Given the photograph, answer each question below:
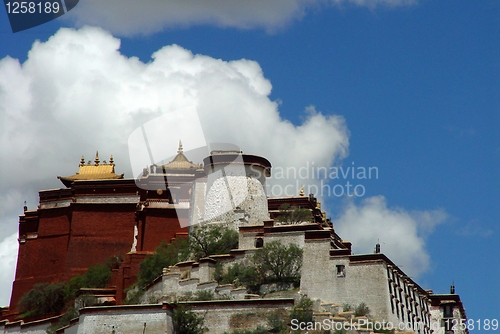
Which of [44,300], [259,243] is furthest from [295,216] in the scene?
[44,300]

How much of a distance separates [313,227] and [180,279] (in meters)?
6.88

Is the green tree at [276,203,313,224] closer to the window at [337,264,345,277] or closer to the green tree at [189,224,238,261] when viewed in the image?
the green tree at [189,224,238,261]

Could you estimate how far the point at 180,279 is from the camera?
39.3 metres

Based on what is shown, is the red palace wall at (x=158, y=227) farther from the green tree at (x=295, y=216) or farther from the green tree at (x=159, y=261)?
the green tree at (x=295, y=216)

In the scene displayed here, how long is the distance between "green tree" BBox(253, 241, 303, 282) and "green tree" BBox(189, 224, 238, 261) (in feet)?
9.70

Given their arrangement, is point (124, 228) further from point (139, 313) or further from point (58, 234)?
point (139, 313)

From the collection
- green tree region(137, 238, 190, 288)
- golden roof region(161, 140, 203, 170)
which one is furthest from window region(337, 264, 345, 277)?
golden roof region(161, 140, 203, 170)

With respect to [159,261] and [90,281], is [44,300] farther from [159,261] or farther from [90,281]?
[159,261]

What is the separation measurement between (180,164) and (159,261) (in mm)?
9140

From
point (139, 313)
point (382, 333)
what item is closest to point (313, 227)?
point (382, 333)

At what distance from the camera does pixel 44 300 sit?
46.0 metres

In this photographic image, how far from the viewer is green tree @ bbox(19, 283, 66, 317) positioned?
1804 inches

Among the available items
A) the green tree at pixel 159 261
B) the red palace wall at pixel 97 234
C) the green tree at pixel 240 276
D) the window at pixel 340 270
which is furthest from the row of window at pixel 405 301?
the red palace wall at pixel 97 234

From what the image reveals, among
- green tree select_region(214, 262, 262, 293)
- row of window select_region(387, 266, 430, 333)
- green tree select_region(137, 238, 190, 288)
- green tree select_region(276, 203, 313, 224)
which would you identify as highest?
green tree select_region(276, 203, 313, 224)
